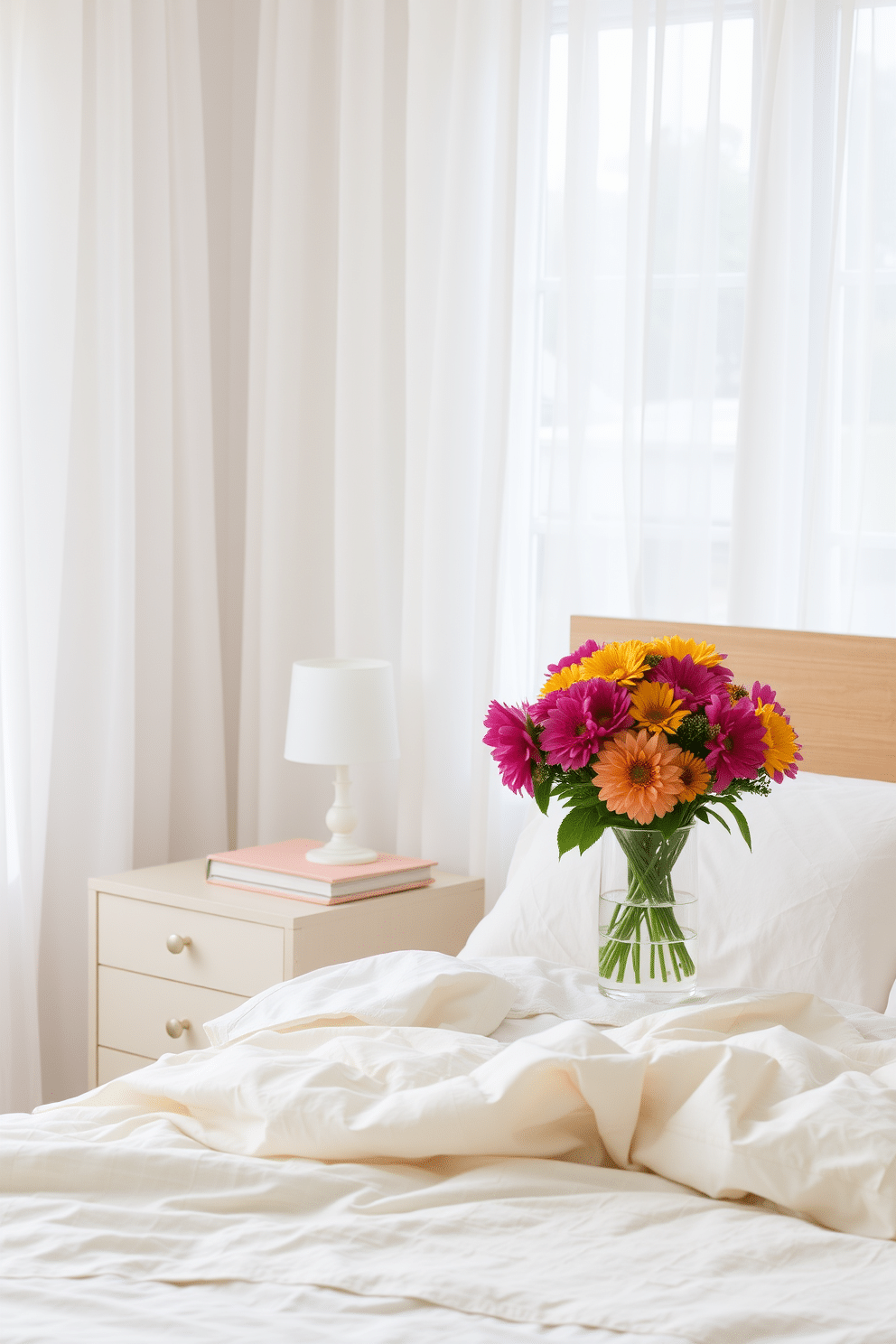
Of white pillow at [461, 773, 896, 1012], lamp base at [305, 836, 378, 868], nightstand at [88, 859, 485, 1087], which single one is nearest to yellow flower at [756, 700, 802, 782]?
white pillow at [461, 773, 896, 1012]

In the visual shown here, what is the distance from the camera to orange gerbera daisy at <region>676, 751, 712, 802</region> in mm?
1547

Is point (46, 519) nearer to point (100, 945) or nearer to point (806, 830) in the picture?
point (100, 945)

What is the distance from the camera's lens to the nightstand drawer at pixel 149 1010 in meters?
2.53

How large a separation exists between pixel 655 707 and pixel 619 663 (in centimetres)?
7

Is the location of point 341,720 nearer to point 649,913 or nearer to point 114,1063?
point 114,1063

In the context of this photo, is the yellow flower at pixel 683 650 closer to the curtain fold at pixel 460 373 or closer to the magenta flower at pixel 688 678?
the magenta flower at pixel 688 678

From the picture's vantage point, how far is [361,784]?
2.96m

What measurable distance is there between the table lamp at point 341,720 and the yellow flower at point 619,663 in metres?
1.01

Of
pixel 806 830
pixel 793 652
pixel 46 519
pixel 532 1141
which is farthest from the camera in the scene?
pixel 46 519

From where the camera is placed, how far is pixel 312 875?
2527mm

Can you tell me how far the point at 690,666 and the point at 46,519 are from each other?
1.57 meters

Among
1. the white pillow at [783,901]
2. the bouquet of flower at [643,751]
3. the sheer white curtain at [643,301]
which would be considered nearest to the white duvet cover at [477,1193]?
the bouquet of flower at [643,751]

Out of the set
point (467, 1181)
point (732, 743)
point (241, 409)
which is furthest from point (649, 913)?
point (241, 409)

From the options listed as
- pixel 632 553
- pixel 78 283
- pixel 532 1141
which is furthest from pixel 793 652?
pixel 78 283
